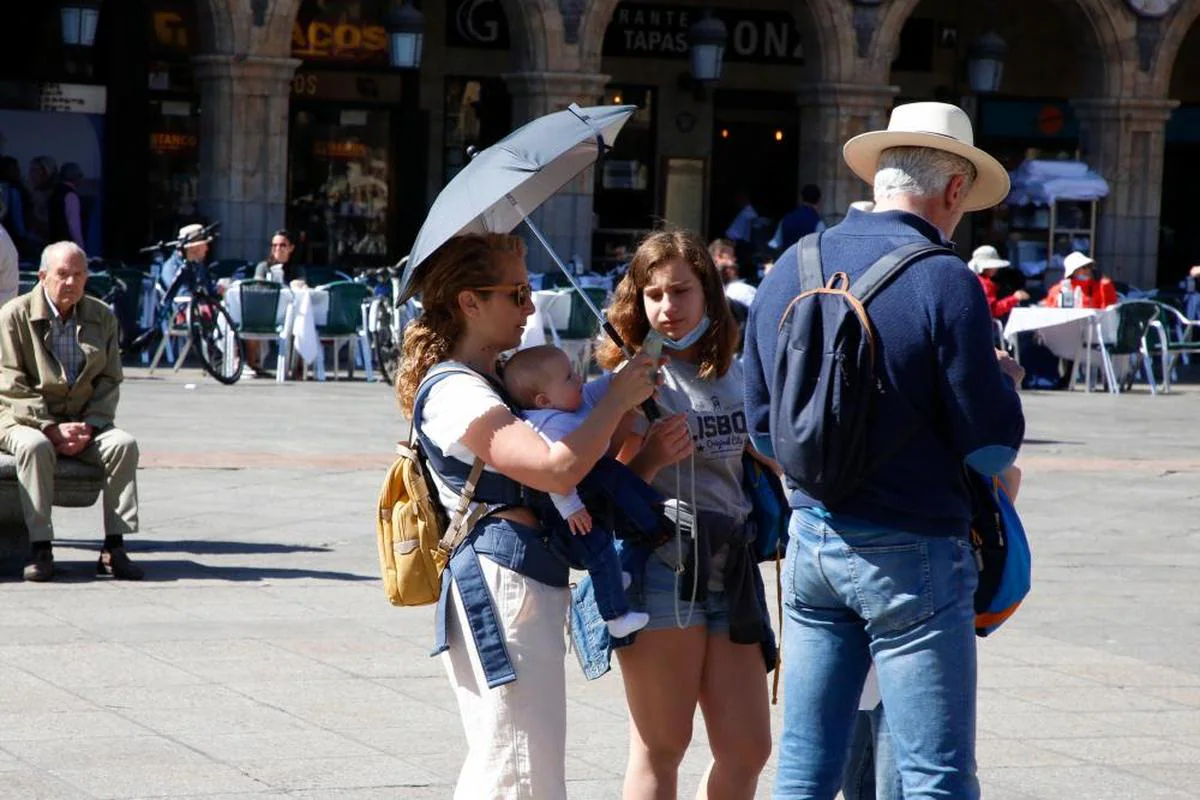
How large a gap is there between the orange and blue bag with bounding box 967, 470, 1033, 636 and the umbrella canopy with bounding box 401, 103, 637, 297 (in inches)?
42.1

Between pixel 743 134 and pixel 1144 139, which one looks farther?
pixel 743 134

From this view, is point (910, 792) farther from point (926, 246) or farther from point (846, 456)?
point (926, 246)

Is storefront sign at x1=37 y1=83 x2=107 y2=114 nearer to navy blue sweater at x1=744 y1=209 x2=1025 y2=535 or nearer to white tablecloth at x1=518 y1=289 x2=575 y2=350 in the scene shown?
white tablecloth at x1=518 y1=289 x2=575 y2=350

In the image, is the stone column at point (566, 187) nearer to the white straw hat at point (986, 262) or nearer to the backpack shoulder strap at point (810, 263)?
the white straw hat at point (986, 262)

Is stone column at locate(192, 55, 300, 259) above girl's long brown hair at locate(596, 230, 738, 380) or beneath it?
above

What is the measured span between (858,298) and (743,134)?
2529cm

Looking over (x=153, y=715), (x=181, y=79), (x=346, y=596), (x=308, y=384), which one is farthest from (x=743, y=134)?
(x=153, y=715)

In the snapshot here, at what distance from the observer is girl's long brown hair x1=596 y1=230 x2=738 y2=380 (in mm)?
4699

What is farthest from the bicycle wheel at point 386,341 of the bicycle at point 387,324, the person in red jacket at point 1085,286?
the person in red jacket at point 1085,286

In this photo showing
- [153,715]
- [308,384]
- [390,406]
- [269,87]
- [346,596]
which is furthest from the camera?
[269,87]

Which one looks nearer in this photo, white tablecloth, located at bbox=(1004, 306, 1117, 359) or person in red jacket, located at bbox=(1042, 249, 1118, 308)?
white tablecloth, located at bbox=(1004, 306, 1117, 359)

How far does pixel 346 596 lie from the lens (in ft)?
27.9

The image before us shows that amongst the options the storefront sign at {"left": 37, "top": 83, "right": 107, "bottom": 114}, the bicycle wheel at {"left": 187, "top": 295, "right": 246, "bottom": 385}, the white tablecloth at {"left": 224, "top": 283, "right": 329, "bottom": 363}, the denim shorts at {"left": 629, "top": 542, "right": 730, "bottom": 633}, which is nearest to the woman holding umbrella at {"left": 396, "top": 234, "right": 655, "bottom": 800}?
the denim shorts at {"left": 629, "top": 542, "right": 730, "bottom": 633}

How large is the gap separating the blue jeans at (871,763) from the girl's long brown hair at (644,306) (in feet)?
2.80
